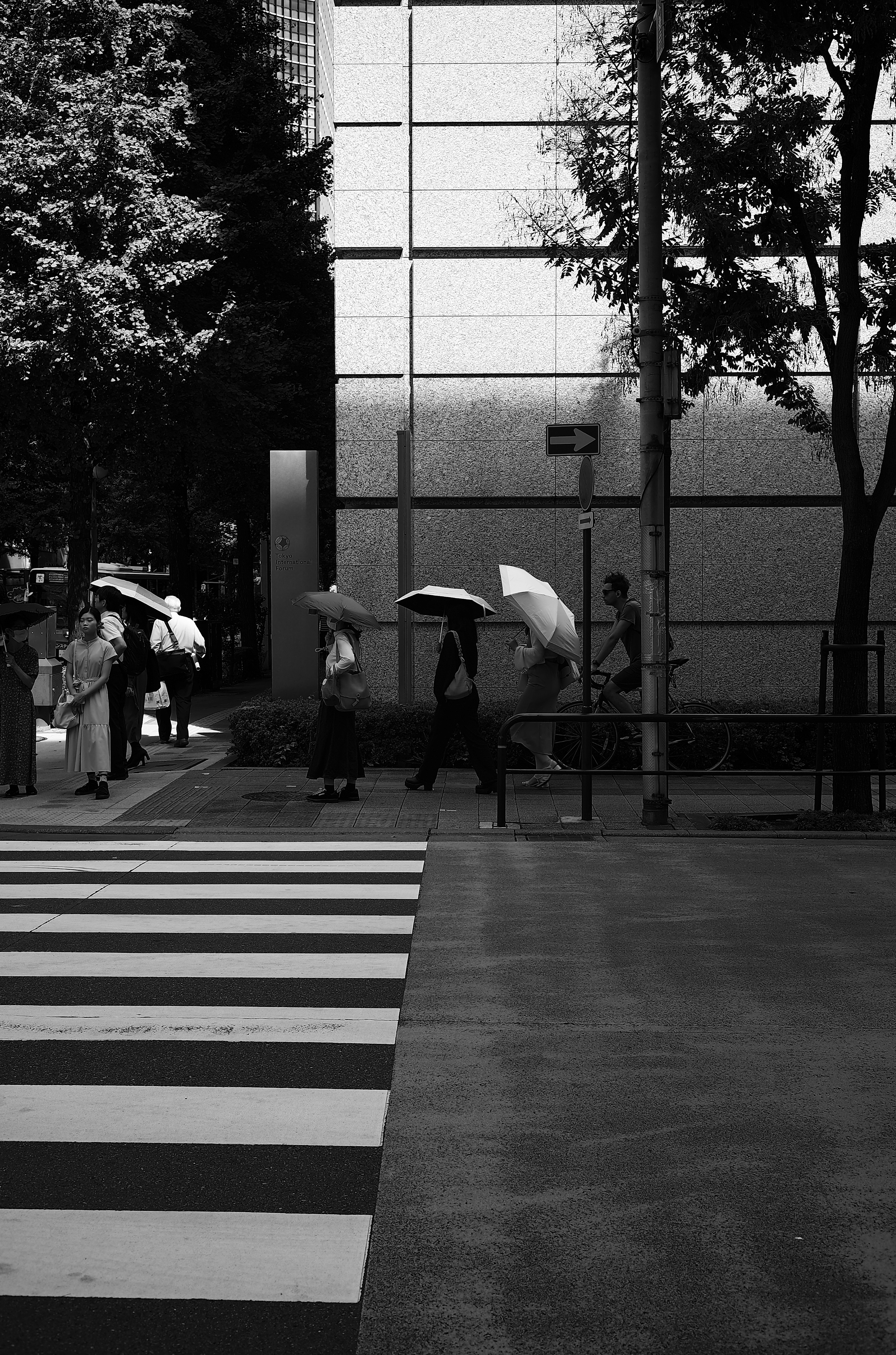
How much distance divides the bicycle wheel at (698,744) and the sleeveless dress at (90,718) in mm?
5048

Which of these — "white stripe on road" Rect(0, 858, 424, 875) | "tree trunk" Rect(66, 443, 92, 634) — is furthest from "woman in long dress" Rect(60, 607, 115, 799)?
"tree trunk" Rect(66, 443, 92, 634)

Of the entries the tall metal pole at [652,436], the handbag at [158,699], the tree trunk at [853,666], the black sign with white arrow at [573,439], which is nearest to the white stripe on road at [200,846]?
the tall metal pole at [652,436]

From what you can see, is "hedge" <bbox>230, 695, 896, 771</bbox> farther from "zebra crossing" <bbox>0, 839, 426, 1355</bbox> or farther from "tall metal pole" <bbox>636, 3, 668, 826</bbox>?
"zebra crossing" <bbox>0, 839, 426, 1355</bbox>

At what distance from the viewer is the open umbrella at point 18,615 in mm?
12242

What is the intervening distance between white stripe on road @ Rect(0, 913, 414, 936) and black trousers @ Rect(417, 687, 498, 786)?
448 centimetres

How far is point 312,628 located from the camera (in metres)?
16.4

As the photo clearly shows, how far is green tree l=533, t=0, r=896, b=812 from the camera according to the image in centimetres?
1097

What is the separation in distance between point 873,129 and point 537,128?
3649 mm

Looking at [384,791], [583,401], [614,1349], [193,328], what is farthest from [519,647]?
[193,328]

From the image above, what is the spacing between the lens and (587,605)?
11.4m

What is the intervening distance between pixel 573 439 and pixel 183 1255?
9.00 metres

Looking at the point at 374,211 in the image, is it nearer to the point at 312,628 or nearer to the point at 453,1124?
the point at 312,628

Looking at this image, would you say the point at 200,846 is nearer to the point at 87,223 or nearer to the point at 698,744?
the point at 698,744

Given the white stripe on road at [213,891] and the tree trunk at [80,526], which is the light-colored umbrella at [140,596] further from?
the tree trunk at [80,526]
